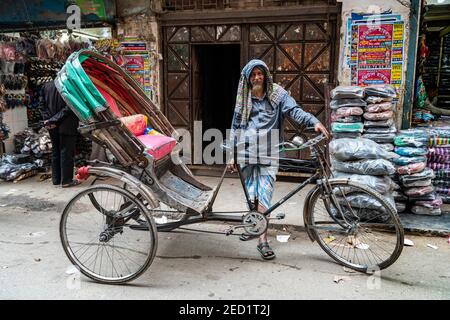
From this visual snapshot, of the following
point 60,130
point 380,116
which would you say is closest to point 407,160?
point 380,116

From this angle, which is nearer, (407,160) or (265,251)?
(265,251)

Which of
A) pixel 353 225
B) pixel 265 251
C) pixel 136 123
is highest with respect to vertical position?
pixel 136 123

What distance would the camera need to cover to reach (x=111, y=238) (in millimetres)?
3717

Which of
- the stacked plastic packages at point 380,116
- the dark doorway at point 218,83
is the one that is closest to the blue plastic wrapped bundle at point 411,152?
the stacked plastic packages at point 380,116

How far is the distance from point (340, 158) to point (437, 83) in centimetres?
651

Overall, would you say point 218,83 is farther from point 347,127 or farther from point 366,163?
point 366,163

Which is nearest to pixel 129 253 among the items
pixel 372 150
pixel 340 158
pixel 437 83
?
pixel 340 158

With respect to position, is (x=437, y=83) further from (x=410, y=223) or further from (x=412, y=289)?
(x=412, y=289)

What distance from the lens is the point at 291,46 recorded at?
20.8 ft

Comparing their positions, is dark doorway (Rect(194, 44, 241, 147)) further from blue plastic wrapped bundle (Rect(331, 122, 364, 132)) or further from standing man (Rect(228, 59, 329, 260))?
standing man (Rect(228, 59, 329, 260))

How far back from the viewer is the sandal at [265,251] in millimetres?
3834

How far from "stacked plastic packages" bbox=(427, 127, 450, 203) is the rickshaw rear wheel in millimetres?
3838

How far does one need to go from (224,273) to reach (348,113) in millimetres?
2672

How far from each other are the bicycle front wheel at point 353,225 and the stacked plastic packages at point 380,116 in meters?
1.22
